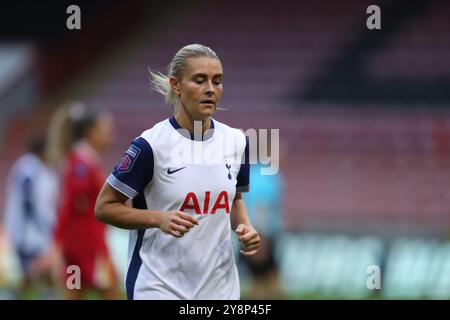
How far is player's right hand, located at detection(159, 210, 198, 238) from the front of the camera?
4898mm

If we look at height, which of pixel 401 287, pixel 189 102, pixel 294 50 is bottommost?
pixel 401 287

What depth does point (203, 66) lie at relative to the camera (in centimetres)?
522

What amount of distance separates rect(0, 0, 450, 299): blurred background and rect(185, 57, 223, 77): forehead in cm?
792

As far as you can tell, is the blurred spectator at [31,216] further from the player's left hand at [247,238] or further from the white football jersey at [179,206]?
the player's left hand at [247,238]

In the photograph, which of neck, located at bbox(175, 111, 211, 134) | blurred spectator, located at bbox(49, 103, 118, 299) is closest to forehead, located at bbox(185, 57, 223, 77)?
neck, located at bbox(175, 111, 211, 134)

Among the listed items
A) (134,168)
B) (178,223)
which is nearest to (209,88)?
(134,168)

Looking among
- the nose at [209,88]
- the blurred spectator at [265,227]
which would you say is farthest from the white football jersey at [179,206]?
the blurred spectator at [265,227]

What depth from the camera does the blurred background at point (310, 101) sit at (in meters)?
13.9

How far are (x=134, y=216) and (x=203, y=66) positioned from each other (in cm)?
78

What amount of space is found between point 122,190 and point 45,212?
6.60m
